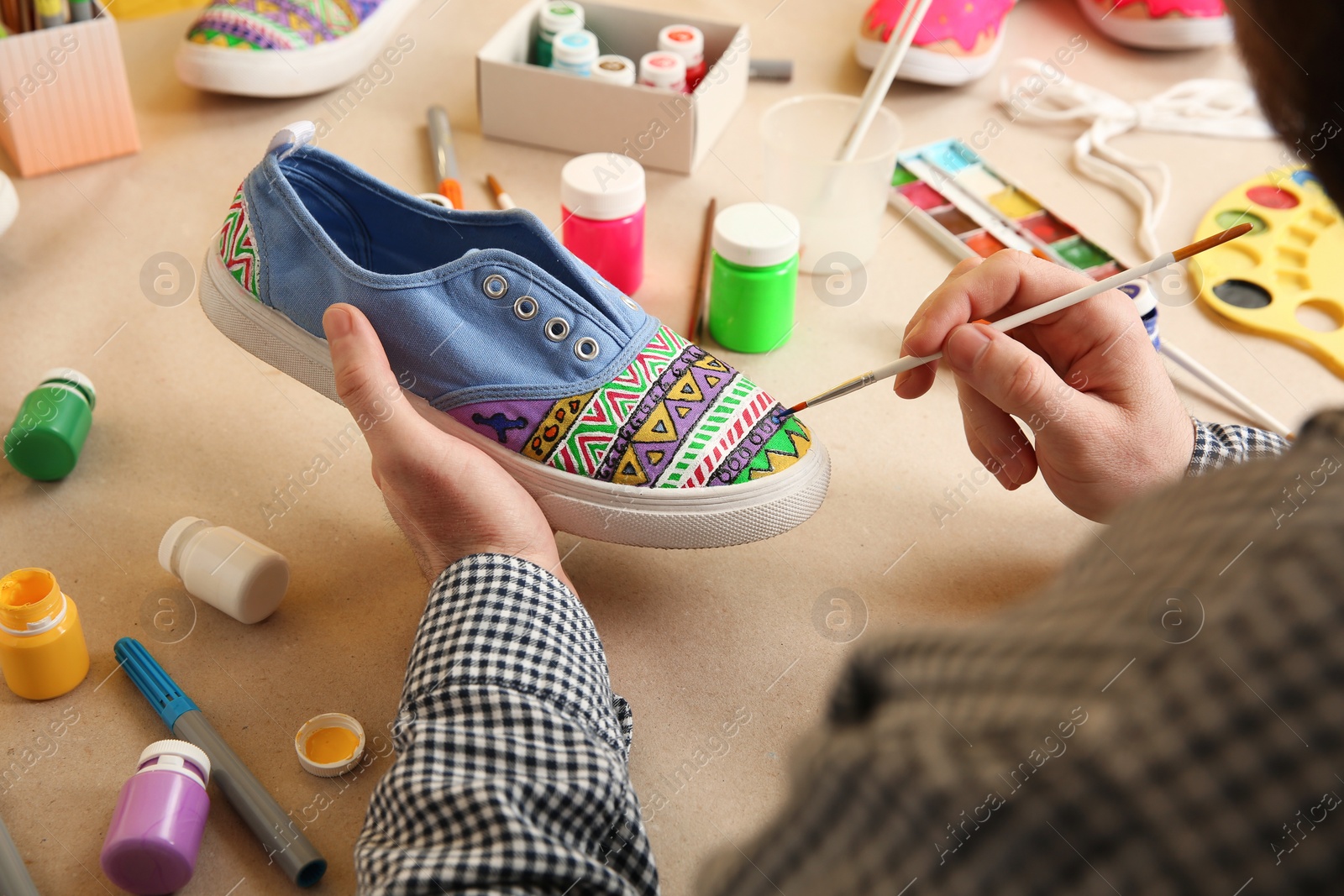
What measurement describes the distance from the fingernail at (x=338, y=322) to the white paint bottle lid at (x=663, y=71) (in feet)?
2.23

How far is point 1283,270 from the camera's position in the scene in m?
1.15

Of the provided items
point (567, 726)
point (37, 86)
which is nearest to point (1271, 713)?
point (567, 726)

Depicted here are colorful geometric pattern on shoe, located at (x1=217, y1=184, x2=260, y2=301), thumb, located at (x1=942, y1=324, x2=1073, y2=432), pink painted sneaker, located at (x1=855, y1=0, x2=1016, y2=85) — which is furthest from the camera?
pink painted sneaker, located at (x1=855, y1=0, x2=1016, y2=85)

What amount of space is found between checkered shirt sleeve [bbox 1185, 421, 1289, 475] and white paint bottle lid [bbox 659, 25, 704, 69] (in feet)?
2.65

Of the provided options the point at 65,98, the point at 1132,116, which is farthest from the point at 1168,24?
the point at 65,98

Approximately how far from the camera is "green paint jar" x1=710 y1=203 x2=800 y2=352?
3.25 ft

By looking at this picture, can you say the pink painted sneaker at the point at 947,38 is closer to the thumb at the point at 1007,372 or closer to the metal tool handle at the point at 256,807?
the thumb at the point at 1007,372

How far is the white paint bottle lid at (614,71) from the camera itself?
1278 millimetres

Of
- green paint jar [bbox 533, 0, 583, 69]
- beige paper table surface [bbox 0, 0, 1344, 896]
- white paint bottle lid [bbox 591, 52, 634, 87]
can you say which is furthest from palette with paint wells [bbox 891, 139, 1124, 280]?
green paint jar [bbox 533, 0, 583, 69]

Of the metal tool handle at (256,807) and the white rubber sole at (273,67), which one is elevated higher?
the white rubber sole at (273,67)

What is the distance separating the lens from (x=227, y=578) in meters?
0.77

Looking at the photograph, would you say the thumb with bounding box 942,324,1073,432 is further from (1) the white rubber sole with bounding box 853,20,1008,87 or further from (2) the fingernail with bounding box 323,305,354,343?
(1) the white rubber sole with bounding box 853,20,1008,87

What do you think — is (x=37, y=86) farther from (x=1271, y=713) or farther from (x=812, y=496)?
(x=1271, y=713)

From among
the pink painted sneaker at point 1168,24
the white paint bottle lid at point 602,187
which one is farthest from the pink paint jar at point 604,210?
the pink painted sneaker at point 1168,24
